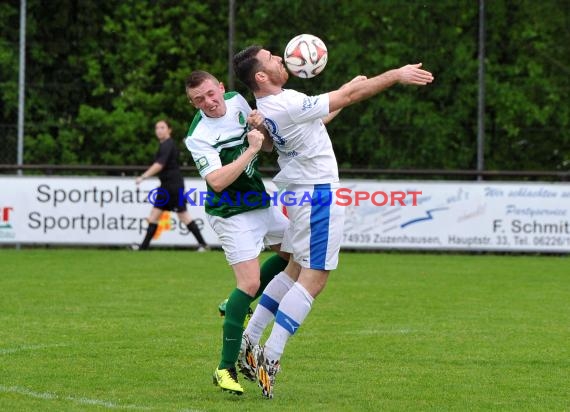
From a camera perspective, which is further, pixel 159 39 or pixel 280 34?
pixel 159 39

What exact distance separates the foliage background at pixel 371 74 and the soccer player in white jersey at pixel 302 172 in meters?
13.5

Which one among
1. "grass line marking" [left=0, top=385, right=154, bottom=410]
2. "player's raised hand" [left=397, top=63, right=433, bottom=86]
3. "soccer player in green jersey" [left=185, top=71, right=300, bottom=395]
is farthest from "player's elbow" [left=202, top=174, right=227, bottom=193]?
"grass line marking" [left=0, top=385, right=154, bottom=410]

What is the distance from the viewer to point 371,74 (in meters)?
21.9

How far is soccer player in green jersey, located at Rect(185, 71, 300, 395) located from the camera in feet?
24.1

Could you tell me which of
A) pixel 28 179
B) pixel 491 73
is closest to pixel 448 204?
pixel 491 73

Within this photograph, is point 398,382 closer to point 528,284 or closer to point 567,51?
point 528,284

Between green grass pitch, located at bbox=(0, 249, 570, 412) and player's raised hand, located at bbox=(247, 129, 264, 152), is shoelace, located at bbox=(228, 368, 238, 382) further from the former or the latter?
player's raised hand, located at bbox=(247, 129, 264, 152)

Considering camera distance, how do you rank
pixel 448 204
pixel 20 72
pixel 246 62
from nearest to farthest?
pixel 246 62 < pixel 448 204 < pixel 20 72

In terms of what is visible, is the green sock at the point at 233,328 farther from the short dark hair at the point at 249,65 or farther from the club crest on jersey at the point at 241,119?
the short dark hair at the point at 249,65

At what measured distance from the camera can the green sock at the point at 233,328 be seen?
7.38m

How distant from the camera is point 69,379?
7.73 metres

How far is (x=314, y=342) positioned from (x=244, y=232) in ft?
7.28

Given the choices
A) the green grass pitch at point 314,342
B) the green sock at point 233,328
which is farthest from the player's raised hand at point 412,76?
the green grass pitch at point 314,342

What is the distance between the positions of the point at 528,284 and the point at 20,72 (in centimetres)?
1004
